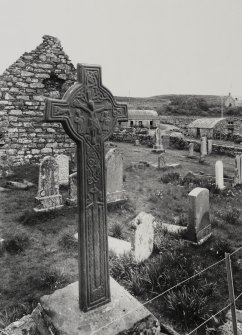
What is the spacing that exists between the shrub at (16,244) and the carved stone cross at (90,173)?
316 centimetres

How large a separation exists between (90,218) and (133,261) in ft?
8.05

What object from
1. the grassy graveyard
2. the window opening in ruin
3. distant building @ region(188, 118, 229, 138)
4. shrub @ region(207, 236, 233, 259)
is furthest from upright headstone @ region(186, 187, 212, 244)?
distant building @ region(188, 118, 229, 138)

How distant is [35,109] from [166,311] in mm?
9090

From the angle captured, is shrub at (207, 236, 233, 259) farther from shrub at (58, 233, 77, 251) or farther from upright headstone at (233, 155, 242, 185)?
upright headstone at (233, 155, 242, 185)

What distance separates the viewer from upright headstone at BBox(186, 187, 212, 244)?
5473 millimetres

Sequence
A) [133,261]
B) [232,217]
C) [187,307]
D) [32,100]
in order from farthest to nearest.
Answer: [32,100] → [232,217] → [133,261] → [187,307]

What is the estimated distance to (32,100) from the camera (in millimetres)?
10727

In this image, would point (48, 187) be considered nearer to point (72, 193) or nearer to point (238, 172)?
point (72, 193)

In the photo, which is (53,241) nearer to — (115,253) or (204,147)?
(115,253)

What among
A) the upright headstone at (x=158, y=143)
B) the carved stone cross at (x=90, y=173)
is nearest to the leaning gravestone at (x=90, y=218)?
the carved stone cross at (x=90, y=173)

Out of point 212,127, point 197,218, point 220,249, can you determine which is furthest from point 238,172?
point 212,127

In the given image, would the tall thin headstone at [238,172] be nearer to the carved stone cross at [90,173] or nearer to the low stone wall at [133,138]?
the carved stone cross at [90,173]

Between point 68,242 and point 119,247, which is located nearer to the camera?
point 119,247

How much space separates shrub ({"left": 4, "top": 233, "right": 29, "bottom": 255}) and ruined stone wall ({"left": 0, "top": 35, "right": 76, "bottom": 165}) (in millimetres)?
5685
